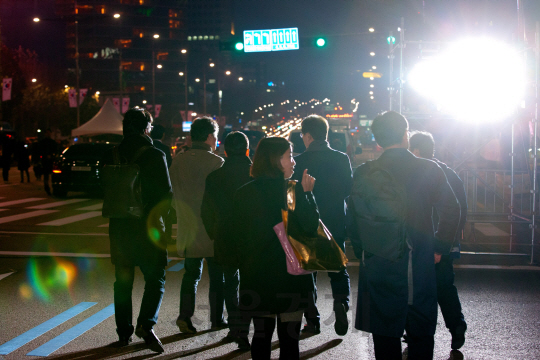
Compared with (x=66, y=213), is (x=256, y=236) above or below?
above

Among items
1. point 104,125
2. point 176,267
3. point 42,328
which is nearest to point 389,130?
point 42,328

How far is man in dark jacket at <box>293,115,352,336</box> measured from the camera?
17.3 ft

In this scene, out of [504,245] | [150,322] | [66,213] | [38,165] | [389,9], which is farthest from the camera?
[389,9]

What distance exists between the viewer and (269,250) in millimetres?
3246

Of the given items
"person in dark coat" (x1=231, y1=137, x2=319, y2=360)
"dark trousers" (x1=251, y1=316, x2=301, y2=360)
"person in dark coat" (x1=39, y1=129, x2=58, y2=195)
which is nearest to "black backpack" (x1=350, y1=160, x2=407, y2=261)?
"person in dark coat" (x1=231, y1=137, x2=319, y2=360)

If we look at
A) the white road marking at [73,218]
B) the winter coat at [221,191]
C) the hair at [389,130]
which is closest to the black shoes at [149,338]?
the winter coat at [221,191]

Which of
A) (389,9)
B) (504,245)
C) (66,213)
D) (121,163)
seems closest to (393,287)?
(121,163)

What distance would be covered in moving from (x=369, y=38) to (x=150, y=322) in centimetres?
2059

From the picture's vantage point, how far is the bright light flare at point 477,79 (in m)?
9.60

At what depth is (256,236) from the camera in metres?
3.28

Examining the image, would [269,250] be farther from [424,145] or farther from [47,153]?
[47,153]

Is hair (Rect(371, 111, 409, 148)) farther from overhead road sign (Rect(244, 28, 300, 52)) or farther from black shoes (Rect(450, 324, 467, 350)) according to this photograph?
overhead road sign (Rect(244, 28, 300, 52))

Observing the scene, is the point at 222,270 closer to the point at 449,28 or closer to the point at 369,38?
the point at 369,38

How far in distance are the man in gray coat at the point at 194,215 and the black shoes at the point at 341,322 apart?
110 cm
